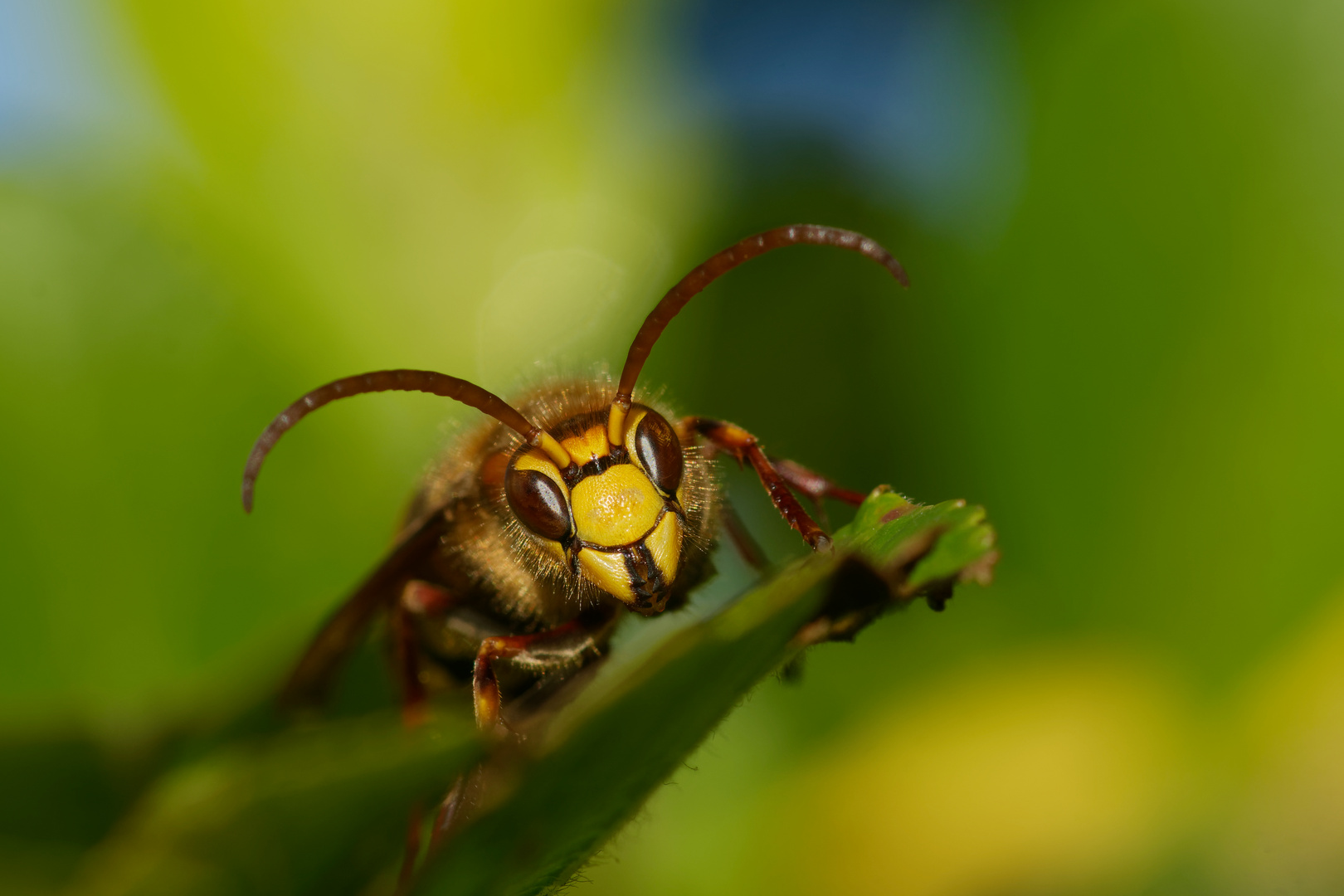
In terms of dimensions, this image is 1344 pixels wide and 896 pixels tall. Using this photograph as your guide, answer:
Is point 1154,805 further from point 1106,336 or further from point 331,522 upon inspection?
point 331,522

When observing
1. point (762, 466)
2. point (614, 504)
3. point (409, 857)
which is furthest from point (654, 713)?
point (762, 466)

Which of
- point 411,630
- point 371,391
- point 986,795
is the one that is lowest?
point 986,795

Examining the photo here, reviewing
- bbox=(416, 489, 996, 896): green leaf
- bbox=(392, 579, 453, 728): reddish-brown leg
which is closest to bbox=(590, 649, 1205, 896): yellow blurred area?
bbox=(392, 579, 453, 728): reddish-brown leg

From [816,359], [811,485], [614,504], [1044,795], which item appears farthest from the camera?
[816,359]

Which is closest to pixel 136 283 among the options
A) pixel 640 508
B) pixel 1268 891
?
pixel 640 508

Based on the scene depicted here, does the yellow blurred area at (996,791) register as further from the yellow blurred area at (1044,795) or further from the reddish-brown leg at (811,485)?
the reddish-brown leg at (811,485)

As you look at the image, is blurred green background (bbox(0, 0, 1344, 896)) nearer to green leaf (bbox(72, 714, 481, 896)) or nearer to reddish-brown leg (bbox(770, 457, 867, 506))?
reddish-brown leg (bbox(770, 457, 867, 506))

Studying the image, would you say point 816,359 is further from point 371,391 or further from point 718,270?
point 371,391

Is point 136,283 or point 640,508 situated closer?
point 640,508
